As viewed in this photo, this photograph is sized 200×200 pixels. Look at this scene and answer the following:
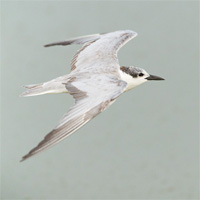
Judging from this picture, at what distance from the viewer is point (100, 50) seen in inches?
171

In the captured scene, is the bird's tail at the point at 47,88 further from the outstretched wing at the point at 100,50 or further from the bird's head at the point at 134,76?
the bird's head at the point at 134,76

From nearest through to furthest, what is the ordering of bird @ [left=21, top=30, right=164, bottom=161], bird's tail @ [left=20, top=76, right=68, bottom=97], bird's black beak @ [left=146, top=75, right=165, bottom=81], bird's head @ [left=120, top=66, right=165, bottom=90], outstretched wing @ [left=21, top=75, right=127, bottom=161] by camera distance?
outstretched wing @ [left=21, top=75, right=127, bottom=161], bird @ [left=21, top=30, right=164, bottom=161], bird's tail @ [left=20, top=76, right=68, bottom=97], bird's head @ [left=120, top=66, right=165, bottom=90], bird's black beak @ [left=146, top=75, right=165, bottom=81]

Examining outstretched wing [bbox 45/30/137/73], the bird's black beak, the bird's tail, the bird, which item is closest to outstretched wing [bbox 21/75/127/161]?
the bird

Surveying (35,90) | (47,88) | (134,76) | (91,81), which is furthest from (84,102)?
(134,76)

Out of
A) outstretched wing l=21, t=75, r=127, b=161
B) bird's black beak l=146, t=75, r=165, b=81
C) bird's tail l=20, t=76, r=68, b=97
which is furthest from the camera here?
bird's black beak l=146, t=75, r=165, b=81

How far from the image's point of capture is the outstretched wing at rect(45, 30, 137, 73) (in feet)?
13.4

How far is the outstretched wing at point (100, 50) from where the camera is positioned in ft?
13.4

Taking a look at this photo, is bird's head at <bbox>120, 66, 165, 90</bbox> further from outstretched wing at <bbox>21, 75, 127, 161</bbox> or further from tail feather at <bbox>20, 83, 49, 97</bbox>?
tail feather at <bbox>20, 83, 49, 97</bbox>

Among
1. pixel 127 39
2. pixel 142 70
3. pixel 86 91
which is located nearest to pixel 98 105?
pixel 86 91

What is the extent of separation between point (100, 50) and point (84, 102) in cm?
116

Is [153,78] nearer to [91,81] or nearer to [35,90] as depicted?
[91,81]

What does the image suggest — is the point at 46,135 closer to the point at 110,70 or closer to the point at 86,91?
the point at 86,91

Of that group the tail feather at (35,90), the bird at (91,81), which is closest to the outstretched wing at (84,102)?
the bird at (91,81)

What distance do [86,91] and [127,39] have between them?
1.32 metres
